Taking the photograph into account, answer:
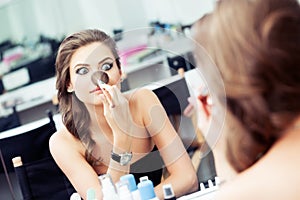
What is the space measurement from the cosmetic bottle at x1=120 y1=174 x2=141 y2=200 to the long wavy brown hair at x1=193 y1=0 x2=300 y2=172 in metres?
0.43

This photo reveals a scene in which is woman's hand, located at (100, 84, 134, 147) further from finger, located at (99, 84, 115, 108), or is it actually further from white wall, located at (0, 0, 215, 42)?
white wall, located at (0, 0, 215, 42)

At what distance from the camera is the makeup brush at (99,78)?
1.05 m

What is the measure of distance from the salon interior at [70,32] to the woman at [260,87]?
0.38 m

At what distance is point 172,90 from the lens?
1.08 metres

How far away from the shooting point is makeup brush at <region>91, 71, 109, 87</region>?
1050mm

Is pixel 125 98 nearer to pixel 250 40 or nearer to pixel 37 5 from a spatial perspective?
pixel 37 5

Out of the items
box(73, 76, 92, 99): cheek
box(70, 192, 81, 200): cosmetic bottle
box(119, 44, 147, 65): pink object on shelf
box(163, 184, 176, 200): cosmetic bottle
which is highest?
box(119, 44, 147, 65): pink object on shelf

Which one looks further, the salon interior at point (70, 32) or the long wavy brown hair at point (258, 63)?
the salon interior at point (70, 32)

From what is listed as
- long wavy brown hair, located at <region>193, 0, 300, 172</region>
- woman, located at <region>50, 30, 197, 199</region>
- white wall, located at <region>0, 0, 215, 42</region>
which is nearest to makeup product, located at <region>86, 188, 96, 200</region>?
woman, located at <region>50, 30, 197, 199</region>

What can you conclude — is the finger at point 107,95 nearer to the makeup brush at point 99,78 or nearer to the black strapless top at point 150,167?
the makeup brush at point 99,78

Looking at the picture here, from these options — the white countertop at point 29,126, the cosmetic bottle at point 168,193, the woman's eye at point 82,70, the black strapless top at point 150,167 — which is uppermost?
the woman's eye at point 82,70

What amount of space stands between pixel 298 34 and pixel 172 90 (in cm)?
50

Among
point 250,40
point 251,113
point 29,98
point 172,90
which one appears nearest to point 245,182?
point 251,113

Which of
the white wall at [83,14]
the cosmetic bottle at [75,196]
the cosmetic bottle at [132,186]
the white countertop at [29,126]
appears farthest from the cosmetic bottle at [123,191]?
the white wall at [83,14]
